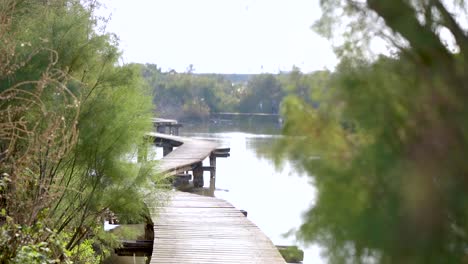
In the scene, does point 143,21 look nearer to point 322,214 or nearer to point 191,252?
point 191,252

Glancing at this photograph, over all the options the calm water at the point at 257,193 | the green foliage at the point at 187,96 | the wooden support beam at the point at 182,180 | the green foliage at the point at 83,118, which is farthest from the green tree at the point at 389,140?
the green foliage at the point at 187,96

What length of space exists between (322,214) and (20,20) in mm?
4911

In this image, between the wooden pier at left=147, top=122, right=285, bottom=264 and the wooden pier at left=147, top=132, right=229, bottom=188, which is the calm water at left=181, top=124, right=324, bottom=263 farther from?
the wooden pier at left=147, top=132, right=229, bottom=188

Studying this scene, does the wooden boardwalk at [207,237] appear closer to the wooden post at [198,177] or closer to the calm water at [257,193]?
the calm water at [257,193]

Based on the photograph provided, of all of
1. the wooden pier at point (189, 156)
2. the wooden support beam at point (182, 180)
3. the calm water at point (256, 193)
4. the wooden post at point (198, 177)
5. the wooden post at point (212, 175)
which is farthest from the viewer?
the wooden post at point (212, 175)

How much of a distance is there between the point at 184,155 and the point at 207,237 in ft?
26.2

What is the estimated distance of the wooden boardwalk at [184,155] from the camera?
42.5ft

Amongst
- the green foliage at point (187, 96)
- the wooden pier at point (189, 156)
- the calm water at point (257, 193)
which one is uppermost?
the green foliage at point (187, 96)

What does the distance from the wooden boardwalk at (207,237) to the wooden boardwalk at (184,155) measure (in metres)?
2.59

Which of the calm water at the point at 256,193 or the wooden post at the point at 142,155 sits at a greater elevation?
the wooden post at the point at 142,155

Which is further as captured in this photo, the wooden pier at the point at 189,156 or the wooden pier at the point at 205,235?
the wooden pier at the point at 189,156

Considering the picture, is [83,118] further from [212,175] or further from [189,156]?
[212,175]

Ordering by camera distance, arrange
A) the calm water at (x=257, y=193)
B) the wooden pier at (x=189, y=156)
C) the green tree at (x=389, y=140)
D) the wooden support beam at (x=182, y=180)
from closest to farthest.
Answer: the green tree at (x=389, y=140)
the calm water at (x=257, y=193)
the wooden pier at (x=189, y=156)
the wooden support beam at (x=182, y=180)

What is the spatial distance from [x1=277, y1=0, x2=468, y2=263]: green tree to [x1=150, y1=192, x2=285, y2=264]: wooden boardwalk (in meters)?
4.84
